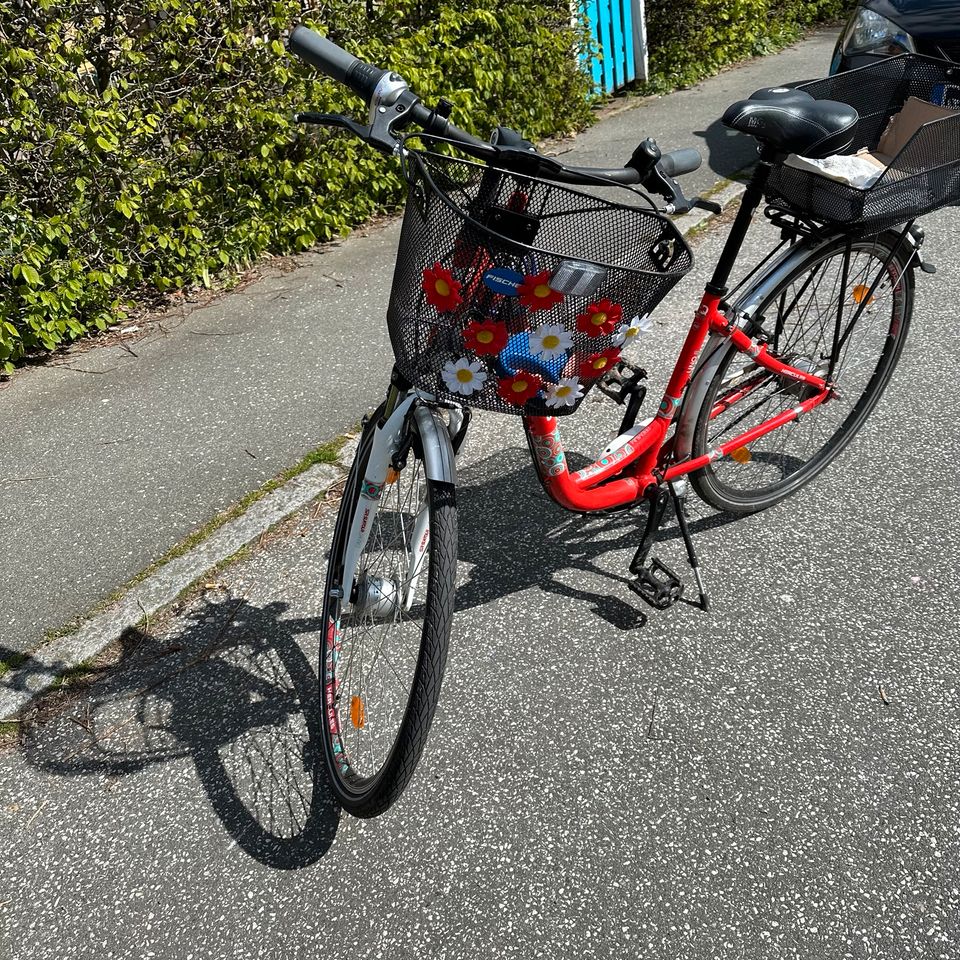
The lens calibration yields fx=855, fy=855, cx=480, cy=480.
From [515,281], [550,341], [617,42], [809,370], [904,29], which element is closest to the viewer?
[515,281]

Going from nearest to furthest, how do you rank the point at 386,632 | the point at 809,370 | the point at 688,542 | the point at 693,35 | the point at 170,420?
the point at 386,632 → the point at 688,542 → the point at 809,370 → the point at 170,420 → the point at 693,35

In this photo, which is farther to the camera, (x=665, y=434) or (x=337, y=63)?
(x=665, y=434)

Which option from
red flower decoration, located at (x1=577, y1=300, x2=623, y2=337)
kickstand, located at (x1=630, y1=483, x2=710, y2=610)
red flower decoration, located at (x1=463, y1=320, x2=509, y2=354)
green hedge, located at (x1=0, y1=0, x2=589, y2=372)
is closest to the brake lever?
red flower decoration, located at (x1=463, y1=320, x2=509, y2=354)

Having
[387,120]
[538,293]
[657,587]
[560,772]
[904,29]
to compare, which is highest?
[904,29]

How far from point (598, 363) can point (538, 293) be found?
0.27 metres

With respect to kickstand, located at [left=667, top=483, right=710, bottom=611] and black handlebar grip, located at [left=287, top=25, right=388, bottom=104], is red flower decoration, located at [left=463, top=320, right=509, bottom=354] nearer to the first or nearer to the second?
black handlebar grip, located at [left=287, top=25, right=388, bottom=104]

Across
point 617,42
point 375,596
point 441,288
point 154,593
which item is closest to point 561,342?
point 441,288

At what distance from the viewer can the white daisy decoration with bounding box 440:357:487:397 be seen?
69.8 inches

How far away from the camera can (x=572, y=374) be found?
1866 millimetres

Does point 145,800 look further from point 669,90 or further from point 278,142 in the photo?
point 669,90

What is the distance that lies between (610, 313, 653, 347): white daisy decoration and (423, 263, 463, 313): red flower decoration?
1.17 feet

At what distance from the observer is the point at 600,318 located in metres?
1.78

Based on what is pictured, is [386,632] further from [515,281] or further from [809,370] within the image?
[809,370]

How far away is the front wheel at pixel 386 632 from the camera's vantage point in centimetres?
185
